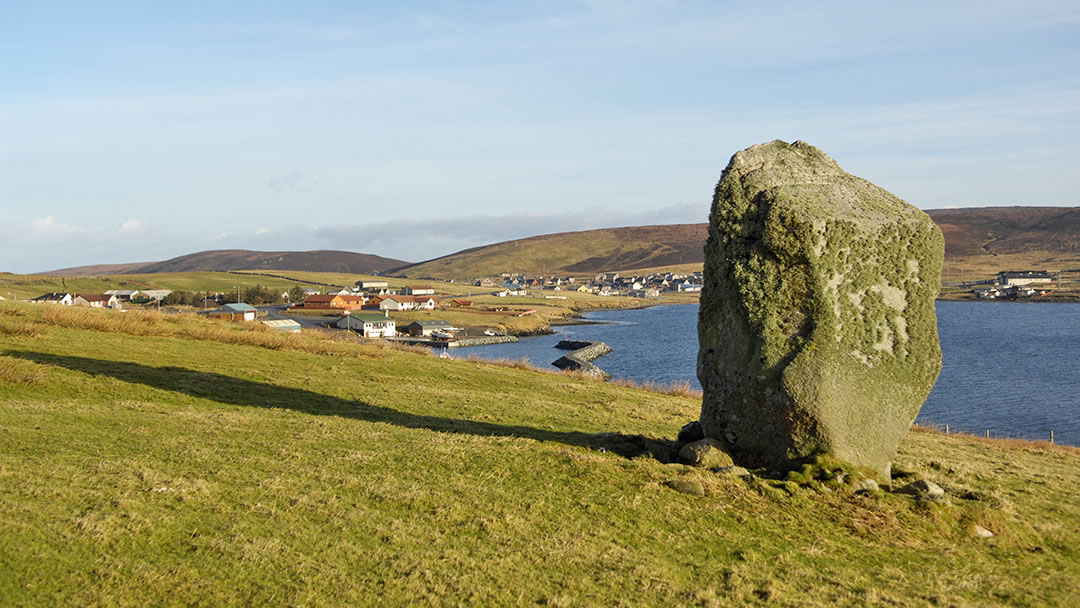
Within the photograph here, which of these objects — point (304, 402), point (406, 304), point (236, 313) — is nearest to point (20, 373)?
point (304, 402)

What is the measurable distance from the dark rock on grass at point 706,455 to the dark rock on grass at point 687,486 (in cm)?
114

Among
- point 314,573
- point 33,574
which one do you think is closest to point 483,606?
point 314,573

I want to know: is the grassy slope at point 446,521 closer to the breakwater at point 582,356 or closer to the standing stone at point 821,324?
the standing stone at point 821,324

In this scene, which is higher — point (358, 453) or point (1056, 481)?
point (358, 453)

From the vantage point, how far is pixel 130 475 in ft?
34.7

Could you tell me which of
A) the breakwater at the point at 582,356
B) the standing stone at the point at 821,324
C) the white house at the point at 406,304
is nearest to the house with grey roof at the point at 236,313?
the white house at the point at 406,304

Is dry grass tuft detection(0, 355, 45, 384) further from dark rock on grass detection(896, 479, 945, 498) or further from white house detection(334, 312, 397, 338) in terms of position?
white house detection(334, 312, 397, 338)

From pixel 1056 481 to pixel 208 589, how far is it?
1461 centimetres

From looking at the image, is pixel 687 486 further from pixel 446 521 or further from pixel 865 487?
pixel 446 521

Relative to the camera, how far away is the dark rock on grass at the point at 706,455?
12.2m

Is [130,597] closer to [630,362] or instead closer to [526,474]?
[526,474]

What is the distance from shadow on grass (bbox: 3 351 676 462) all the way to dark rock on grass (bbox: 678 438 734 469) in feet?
1.66

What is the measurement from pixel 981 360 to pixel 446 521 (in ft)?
244

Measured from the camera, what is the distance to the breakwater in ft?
214
